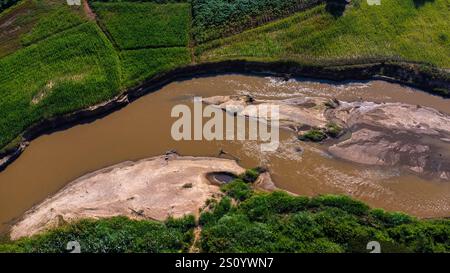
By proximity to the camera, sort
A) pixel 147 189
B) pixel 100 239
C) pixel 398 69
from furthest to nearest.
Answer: pixel 398 69
pixel 147 189
pixel 100 239

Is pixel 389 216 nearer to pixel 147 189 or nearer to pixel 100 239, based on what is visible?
pixel 147 189

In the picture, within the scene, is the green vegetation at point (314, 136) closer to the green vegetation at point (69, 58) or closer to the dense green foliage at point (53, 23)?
the green vegetation at point (69, 58)

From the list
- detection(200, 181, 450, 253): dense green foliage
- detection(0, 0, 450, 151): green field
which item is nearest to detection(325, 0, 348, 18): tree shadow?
detection(0, 0, 450, 151): green field

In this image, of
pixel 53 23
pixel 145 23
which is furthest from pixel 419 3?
pixel 53 23

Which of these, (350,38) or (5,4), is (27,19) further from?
(350,38)

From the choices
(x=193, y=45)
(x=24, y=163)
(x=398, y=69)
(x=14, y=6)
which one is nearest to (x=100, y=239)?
(x=24, y=163)

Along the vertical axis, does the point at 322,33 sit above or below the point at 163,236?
above
